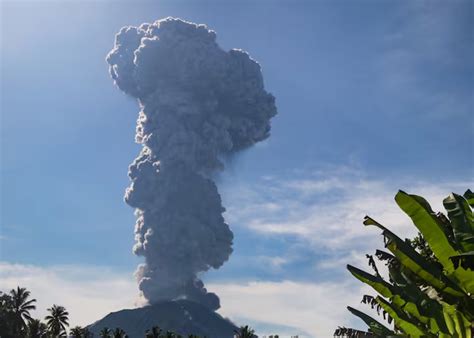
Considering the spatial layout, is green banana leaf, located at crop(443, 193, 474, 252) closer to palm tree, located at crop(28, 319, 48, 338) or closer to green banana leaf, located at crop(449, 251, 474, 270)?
green banana leaf, located at crop(449, 251, 474, 270)

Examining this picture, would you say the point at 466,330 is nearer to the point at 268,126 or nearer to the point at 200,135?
the point at 200,135

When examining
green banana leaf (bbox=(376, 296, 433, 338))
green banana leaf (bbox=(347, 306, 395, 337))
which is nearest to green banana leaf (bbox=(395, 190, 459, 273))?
green banana leaf (bbox=(376, 296, 433, 338))

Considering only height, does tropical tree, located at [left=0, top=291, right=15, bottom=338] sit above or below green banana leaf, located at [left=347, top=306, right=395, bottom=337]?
above

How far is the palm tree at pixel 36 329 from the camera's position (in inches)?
2940

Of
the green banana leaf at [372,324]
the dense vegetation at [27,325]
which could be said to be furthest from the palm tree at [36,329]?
the green banana leaf at [372,324]

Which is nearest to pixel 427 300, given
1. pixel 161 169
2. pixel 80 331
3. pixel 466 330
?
pixel 466 330

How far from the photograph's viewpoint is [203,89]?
166875 millimetres

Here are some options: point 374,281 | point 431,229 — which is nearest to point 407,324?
point 374,281

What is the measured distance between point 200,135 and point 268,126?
2489 centimetres

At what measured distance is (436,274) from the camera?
8.37m

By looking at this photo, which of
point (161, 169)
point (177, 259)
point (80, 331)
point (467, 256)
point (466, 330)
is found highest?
point (161, 169)

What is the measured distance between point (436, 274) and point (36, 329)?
251 ft

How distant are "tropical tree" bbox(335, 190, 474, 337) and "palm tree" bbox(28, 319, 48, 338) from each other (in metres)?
74.4

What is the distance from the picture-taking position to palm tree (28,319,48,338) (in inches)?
2940
